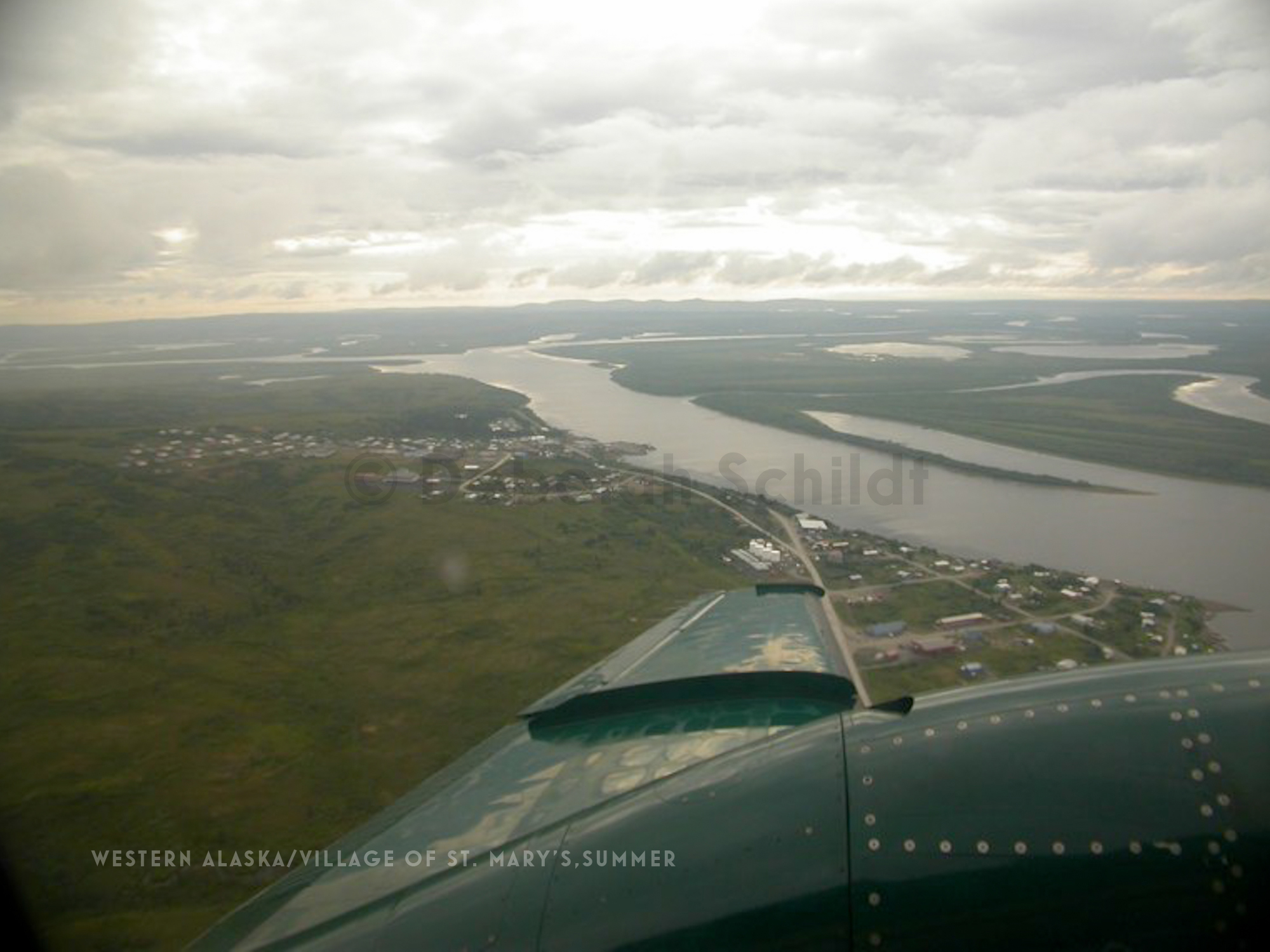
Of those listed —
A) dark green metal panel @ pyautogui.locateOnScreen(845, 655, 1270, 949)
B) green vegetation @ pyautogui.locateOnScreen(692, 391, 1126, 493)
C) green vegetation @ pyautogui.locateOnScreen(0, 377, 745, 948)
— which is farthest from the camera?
green vegetation @ pyautogui.locateOnScreen(692, 391, 1126, 493)

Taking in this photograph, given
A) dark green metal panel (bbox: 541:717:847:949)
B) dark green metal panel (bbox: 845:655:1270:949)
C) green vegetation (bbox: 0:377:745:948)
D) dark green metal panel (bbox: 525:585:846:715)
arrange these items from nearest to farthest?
dark green metal panel (bbox: 845:655:1270:949), dark green metal panel (bbox: 541:717:847:949), dark green metal panel (bbox: 525:585:846:715), green vegetation (bbox: 0:377:745:948)

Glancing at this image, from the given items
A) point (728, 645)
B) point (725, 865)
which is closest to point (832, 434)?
point (728, 645)

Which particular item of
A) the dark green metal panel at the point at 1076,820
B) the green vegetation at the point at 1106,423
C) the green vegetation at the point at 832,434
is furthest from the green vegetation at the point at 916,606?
the green vegetation at the point at 1106,423

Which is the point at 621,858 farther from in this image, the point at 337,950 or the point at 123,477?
the point at 123,477

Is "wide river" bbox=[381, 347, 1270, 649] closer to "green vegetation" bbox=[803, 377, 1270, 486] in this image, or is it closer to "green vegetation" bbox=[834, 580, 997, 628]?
"green vegetation" bbox=[803, 377, 1270, 486]

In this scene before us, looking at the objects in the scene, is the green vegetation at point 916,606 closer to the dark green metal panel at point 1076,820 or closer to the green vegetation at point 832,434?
the dark green metal panel at point 1076,820

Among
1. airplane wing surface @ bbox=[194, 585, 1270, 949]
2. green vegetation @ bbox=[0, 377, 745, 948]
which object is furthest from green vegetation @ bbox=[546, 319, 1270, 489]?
airplane wing surface @ bbox=[194, 585, 1270, 949]
